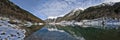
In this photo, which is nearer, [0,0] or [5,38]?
[5,38]

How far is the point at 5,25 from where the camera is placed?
27.6m

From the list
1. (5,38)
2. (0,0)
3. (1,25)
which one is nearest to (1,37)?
(5,38)

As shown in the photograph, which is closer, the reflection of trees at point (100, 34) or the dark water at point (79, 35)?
the reflection of trees at point (100, 34)

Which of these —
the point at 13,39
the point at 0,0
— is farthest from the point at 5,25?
the point at 0,0

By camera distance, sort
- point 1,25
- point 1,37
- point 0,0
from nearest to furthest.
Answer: point 1,37 → point 1,25 → point 0,0

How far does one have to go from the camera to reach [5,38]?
24.2m

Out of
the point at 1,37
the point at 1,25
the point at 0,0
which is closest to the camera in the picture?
the point at 1,37

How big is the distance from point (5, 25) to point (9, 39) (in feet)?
12.8

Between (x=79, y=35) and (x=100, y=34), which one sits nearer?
(x=100, y=34)

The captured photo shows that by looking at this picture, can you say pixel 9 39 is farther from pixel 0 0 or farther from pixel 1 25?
pixel 0 0

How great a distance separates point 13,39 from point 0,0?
168984 mm

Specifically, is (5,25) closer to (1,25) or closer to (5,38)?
(1,25)

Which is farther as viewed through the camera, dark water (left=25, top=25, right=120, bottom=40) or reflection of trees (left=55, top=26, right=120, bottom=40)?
dark water (left=25, top=25, right=120, bottom=40)

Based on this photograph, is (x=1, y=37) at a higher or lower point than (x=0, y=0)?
lower
